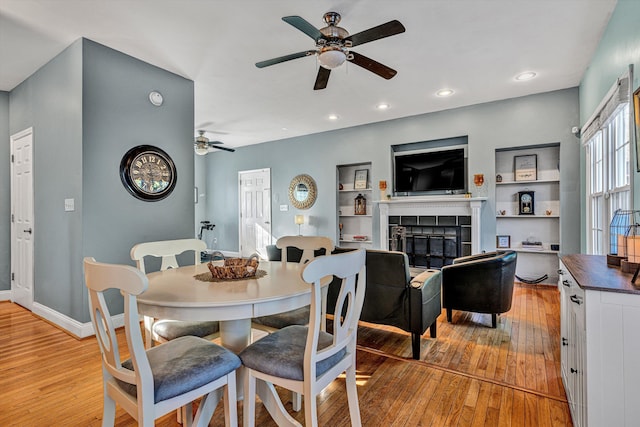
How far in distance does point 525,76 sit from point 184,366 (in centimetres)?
455

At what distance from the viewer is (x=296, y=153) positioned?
22.8ft

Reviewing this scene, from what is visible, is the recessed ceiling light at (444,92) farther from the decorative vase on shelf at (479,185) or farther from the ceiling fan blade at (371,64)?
the ceiling fan blade at (371,64)

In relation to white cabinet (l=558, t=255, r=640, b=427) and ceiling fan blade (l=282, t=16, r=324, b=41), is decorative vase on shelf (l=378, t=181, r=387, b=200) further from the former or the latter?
white cabinet (l=558, t=255, r=640, b=427)

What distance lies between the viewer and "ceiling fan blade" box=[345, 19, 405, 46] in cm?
227

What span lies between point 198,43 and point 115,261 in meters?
2.23

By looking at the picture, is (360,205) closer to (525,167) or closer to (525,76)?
(525,167)

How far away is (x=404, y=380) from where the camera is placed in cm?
214

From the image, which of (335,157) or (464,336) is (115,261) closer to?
(464,336)

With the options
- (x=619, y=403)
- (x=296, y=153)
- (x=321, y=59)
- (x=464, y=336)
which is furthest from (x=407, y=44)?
(x=296, y=153)

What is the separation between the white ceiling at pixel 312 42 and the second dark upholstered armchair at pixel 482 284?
6.69 feet

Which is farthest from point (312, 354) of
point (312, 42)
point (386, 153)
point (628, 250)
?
point (386, 153)

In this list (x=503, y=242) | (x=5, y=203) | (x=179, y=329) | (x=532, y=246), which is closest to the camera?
(x=179, y=329)

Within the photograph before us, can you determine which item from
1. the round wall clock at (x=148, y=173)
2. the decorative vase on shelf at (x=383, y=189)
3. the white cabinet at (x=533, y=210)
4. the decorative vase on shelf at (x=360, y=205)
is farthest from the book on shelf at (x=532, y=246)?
the round wall clock at (x=148, y=173)

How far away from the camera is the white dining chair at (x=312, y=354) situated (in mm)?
1277
